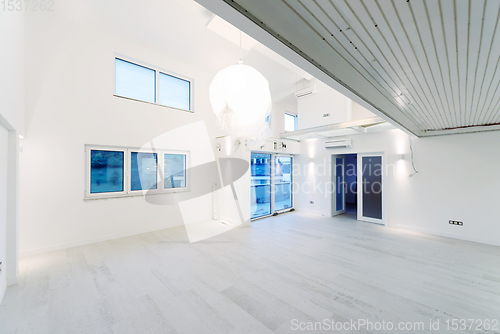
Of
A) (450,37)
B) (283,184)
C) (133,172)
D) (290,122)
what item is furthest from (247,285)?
(290,122)

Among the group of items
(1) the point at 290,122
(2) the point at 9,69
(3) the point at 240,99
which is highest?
(1) the point at 290,122

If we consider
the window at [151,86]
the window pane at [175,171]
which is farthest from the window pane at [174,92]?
the window pane at [175,171]

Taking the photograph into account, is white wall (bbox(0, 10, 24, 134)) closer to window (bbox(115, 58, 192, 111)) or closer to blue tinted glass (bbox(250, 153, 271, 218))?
window (bbox(115, 58, 192, 111))

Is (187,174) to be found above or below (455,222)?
above

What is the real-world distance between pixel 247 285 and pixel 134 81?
4691mm

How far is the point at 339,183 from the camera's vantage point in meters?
6.44

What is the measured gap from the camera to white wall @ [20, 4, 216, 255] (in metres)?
3.48

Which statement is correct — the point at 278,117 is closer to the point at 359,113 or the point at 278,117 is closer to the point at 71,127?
the point at 359,113

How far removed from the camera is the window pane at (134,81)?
4.45 meters

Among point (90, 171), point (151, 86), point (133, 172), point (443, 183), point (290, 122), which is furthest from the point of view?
point (290, 122)

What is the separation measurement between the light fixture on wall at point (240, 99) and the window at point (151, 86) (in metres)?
2.46

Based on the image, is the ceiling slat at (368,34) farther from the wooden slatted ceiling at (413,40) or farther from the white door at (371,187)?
the white door at (371,187)

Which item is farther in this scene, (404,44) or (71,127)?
(71,127)

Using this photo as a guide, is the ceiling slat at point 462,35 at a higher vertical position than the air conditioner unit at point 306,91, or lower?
lower
